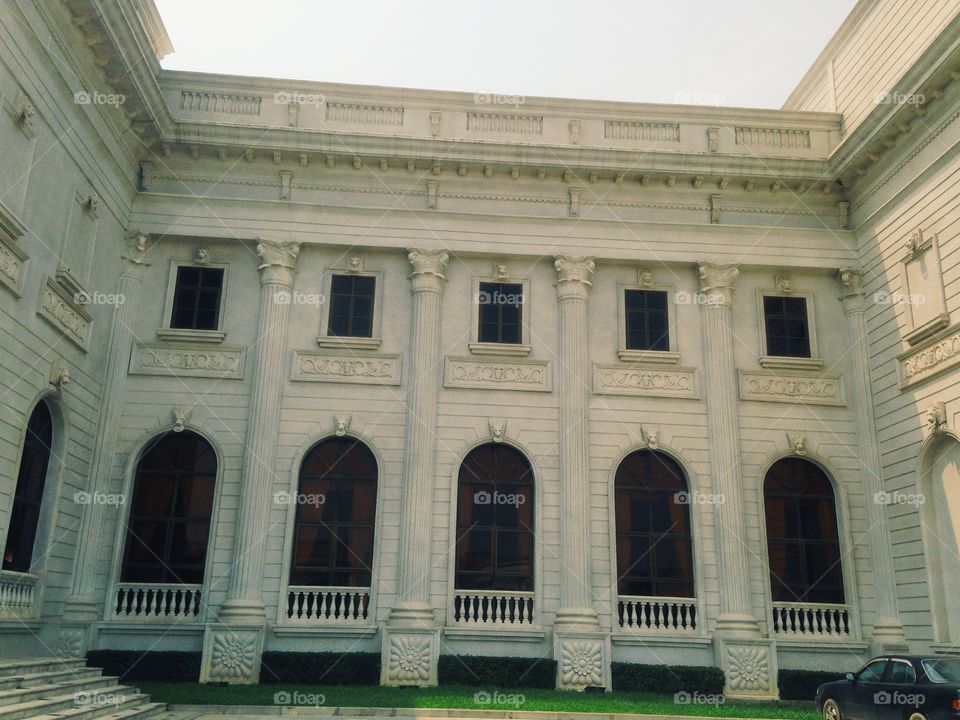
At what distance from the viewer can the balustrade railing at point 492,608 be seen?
17828mm

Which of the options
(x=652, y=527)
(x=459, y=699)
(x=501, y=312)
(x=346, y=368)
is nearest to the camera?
(x=459, y=699)

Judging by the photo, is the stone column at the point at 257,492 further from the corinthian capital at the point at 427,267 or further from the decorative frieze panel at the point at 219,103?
the decorative frieze panel at the point at 219,103

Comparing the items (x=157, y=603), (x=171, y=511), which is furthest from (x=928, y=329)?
(x=157, y=603)

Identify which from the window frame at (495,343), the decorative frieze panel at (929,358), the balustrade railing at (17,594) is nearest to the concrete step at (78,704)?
the balustrade railing at (17,594)

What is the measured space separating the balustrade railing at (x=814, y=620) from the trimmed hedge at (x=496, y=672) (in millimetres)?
5024

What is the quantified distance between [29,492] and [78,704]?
182 inches

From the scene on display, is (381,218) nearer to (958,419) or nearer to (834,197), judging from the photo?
(834,197)

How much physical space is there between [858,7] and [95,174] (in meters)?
17.4

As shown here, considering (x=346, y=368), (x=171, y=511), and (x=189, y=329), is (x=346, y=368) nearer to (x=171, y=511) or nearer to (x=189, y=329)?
(x=189, y=329)

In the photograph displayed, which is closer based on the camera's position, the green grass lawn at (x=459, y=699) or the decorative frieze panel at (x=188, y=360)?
the green grass lawn at (x=459, y=699)

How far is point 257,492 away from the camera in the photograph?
18094 millimetres

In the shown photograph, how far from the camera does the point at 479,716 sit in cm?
1393

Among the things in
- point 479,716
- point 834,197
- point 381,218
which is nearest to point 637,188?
point 834,197

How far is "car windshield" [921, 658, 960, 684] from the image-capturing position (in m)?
11.5
